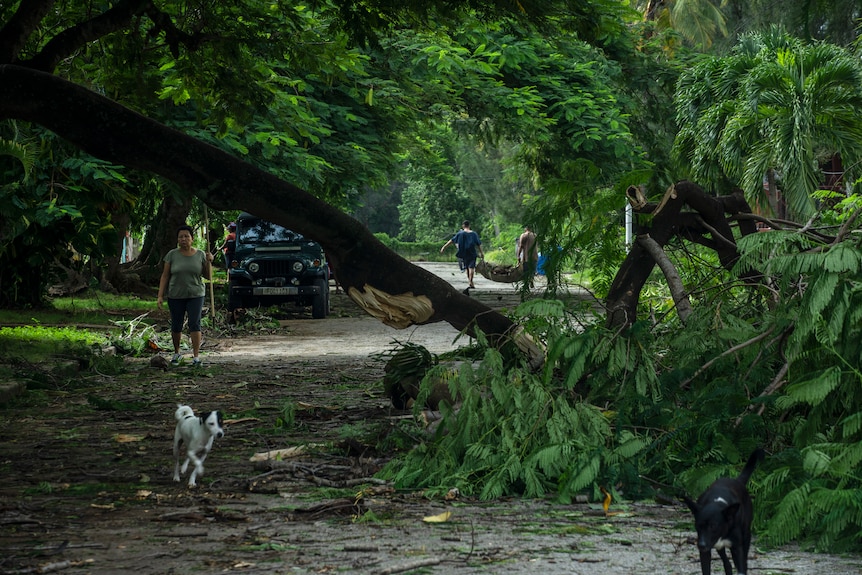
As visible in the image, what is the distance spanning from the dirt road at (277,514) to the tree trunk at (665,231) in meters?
1.90

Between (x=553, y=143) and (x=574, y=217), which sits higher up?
(x=553, y=143)

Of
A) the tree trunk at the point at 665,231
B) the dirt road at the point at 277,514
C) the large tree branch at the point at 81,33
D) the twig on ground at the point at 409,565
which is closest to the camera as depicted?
the twig on ground at the point at 409,565

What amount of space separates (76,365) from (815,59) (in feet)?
47.6

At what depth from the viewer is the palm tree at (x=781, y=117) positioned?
19.5m

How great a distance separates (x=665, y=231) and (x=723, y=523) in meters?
4.43

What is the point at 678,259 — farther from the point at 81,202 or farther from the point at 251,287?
the point at 251,287

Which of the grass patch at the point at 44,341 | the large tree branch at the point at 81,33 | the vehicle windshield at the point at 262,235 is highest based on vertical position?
the large tree branch at the point at 81,33

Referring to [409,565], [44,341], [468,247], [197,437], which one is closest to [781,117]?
[44,341]

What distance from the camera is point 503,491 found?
21.9 feet

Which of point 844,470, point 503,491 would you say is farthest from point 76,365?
point 844,470

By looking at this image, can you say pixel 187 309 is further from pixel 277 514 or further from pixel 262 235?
pixel 262 235

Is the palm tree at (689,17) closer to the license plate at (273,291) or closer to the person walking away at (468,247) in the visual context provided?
the person walking away at (468,247)

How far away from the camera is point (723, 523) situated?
4.36 meters

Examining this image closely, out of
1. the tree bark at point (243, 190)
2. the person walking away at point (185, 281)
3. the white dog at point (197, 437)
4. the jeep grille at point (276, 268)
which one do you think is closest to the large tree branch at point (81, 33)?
the tree bark at point (243, 190)
